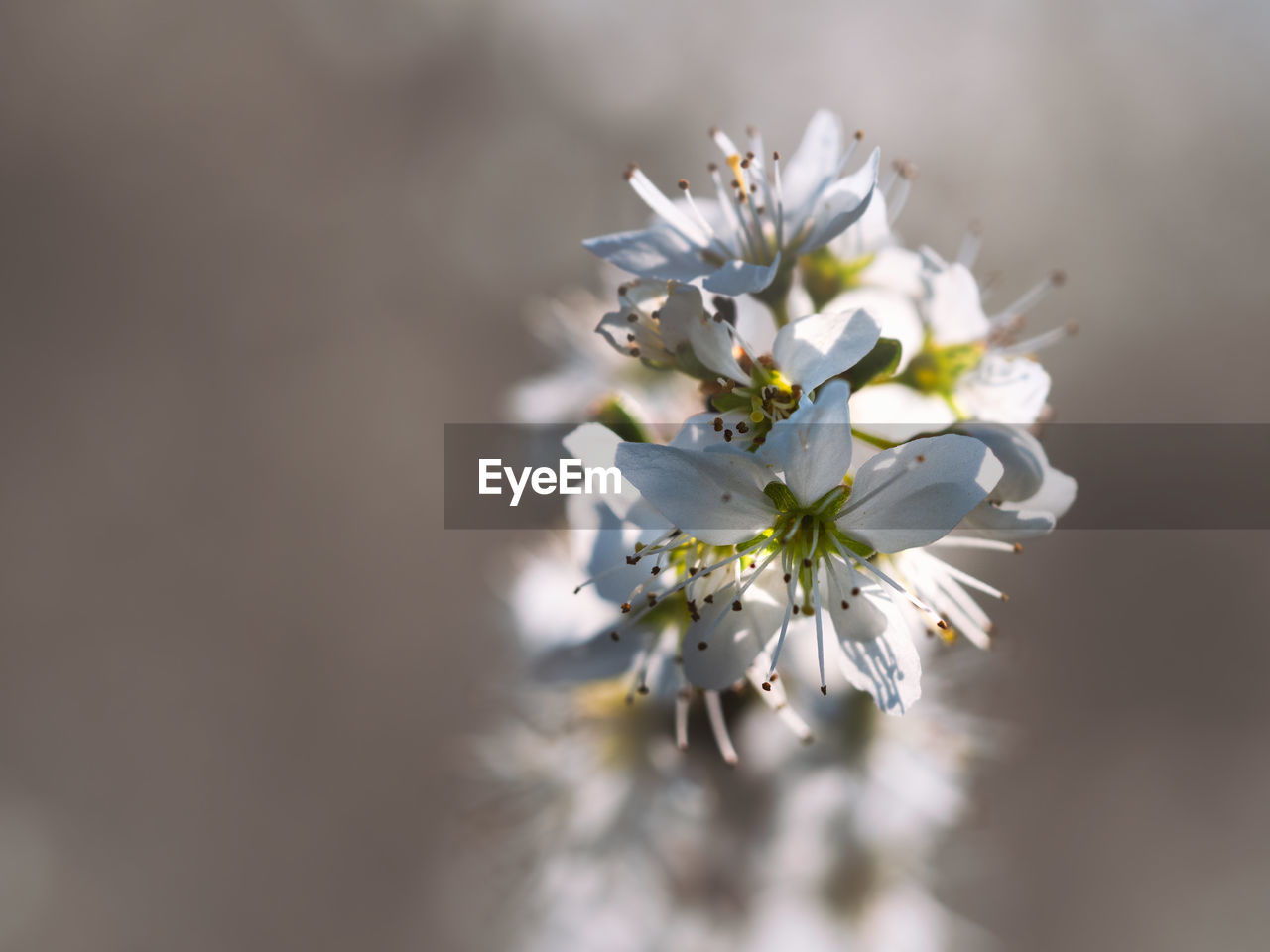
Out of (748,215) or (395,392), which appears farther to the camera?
(395,392)

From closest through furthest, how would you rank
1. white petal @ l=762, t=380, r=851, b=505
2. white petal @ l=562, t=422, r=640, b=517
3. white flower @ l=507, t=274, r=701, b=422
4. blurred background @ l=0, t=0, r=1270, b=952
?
1. white petal @ l=762, t=380, r=851, b=505
2. white petal @ l=562, t=422, r=640, b=517
3. white flower @ l=507, t=274, r=701, b=422
4. blurred background @ l=0, t=0, r=1270, b=952

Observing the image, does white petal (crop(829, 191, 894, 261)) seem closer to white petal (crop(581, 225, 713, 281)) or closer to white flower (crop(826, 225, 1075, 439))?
white flower (crop(826, 225, 1075, 439))

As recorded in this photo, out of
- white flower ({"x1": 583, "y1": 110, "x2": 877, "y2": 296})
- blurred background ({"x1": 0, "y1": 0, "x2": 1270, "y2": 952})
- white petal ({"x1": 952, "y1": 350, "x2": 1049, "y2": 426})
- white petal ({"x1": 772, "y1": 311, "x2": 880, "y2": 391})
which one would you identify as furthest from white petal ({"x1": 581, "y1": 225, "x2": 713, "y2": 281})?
blurred background ({"x1": 0, "y1": 0, "x2": 1270, "y2": 952})

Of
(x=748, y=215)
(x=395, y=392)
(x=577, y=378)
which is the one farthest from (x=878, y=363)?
(x=395, y=392)

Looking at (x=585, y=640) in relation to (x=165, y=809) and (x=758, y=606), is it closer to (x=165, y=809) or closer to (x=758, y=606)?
(x=758, y=606)

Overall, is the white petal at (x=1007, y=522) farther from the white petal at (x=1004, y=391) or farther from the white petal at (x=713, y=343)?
the white petal at (x=713, y=343)

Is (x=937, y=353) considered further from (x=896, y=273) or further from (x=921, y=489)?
(x=921, y=489)

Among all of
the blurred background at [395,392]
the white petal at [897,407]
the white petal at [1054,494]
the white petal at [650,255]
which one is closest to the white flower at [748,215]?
the white petal at [650,255]

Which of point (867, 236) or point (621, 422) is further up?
point (867, 236)
